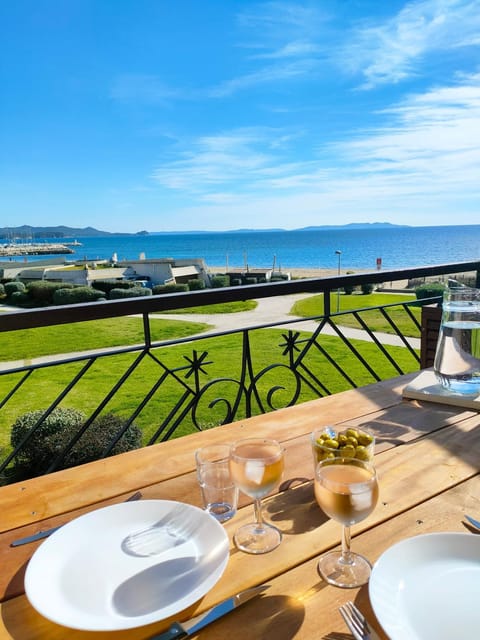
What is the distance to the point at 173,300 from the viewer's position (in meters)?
1.75

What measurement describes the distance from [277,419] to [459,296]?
66 cm

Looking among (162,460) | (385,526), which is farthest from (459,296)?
(162,460)

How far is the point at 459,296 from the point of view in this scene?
127 centimetres

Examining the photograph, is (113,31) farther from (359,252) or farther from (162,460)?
(359,252)

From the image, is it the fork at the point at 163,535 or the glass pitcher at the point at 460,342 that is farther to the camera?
the glass pitcher at the point at 460,342

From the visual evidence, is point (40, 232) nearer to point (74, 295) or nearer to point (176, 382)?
point (74, 295)

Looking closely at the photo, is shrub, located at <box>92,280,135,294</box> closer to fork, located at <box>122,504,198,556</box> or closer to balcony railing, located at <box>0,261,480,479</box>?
balcony railing, located at <box>0,261,480,479</box>

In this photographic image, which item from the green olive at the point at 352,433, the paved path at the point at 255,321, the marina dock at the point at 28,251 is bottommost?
the paved path at the point at 255,321

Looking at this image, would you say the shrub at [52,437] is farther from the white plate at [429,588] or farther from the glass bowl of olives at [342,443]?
the white plate at [429,588]

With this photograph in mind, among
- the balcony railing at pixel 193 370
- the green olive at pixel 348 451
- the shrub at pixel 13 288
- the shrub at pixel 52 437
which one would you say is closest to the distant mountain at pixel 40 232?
the shrub at pixel 13 288

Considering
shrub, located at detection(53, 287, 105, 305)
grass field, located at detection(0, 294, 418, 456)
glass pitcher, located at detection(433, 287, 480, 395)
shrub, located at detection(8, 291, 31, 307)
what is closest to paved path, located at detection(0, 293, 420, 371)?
grass field, located at detection(0, 294, 418, 456)

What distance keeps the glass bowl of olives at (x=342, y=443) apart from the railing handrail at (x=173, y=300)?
1.00m

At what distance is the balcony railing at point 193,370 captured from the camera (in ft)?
5.70

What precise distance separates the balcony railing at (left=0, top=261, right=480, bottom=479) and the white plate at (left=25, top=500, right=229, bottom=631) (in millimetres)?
870
